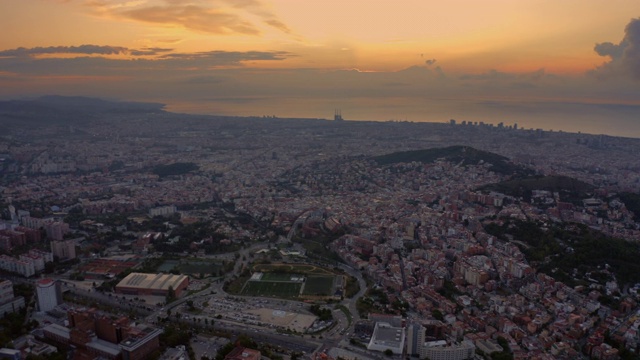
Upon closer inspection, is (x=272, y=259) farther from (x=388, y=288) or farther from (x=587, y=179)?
(x=587, y=179)

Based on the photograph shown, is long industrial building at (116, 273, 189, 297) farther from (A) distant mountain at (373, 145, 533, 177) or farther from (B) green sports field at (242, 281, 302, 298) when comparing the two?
(A) distant mountain at (373, 145, 533, 177)

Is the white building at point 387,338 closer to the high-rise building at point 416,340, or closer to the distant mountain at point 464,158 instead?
the high-rise building at point 416,340

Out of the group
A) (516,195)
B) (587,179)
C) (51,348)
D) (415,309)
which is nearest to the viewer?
(51,348)

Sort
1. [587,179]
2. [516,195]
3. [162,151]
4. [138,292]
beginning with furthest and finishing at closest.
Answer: [162,151] < [587,179] < [516,195] < [138,292]

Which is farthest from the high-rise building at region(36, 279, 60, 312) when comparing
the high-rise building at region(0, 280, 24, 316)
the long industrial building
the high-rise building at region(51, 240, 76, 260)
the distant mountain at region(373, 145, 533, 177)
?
the distant mountain at region(373, 145, 533, 177)

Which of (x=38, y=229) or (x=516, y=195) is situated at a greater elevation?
(x=516, y=195)

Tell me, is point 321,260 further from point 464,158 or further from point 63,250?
point 464,158

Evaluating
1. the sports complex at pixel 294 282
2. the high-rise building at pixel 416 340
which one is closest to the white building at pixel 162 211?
the sports complex at pixel 294 282

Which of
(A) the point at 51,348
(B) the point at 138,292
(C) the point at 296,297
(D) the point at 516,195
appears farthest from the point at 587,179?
(A) the point at 51,348
